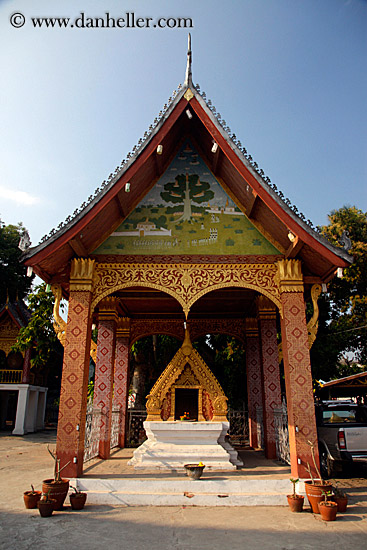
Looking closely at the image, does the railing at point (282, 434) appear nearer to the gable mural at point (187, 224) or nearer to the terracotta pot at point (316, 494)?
the terracotta pot at point (316, 494)

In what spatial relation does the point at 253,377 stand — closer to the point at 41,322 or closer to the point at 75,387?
the point at 75,387

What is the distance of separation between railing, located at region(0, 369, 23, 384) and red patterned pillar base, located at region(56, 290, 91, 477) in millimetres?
18453

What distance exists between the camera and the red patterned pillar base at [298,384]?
673 cm

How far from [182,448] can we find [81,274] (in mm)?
4552

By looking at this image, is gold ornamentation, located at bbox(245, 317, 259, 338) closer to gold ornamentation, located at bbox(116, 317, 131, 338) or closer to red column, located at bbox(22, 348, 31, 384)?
gold ornamentation, located at bbox(116, 317, 131, 338)

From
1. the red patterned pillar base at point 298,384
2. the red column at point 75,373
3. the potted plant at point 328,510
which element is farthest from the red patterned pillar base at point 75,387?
the potted plant at point 328,510

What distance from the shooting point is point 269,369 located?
414 inches

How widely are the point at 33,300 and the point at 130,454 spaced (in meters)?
9.74

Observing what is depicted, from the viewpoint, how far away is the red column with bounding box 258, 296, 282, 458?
996 cm

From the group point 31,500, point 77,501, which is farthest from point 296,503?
→ point 31,500

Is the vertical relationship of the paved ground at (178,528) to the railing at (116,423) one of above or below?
below

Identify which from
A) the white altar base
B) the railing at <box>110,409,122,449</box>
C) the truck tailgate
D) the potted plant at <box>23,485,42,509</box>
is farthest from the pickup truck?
the potted plant at <box>23,485,42,509</box>

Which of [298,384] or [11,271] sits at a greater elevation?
[11,271]

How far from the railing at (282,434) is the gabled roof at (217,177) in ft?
12.1
